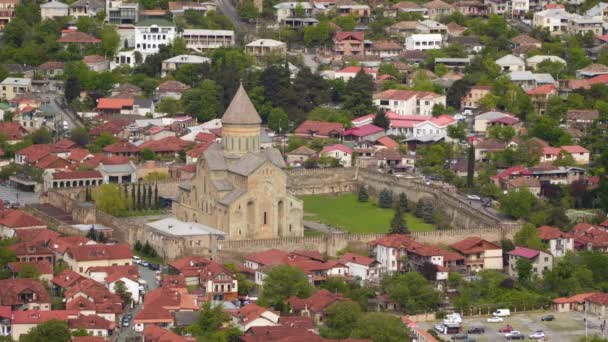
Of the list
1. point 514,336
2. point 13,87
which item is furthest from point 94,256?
point 13,87

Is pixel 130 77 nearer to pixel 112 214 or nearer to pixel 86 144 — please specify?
pixel 86 144

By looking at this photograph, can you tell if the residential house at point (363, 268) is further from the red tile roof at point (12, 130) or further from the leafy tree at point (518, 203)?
the red tile roof at point (12, 130)

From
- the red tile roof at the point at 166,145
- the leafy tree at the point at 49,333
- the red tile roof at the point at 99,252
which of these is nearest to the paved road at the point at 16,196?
the red tile roof at the point at 166,145

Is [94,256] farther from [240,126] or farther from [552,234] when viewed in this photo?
[552,234]

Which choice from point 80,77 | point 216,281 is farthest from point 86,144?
point 216,281

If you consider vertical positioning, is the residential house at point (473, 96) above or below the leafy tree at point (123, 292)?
above

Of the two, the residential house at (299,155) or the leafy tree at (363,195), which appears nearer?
the leafy tree at (363,195)

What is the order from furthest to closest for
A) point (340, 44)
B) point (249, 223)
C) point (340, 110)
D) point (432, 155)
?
point (340, 44) < point (340, 110) < point (432, 155) < point (249, 223)
